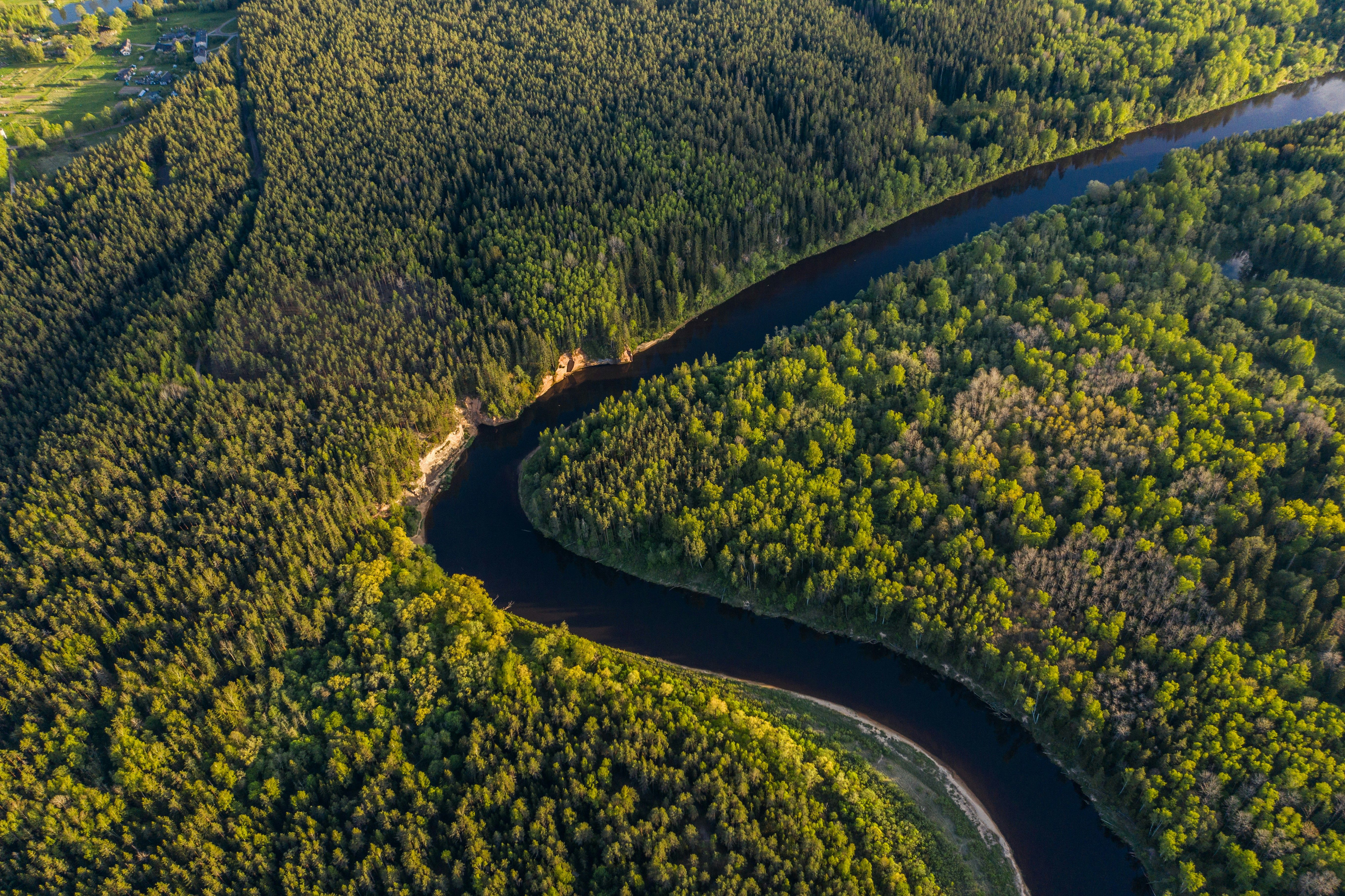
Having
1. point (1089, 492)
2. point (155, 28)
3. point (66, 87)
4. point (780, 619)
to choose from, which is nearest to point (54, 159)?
point (66, 87)

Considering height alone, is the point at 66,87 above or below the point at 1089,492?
above

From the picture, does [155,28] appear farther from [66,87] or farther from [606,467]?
[606,467]

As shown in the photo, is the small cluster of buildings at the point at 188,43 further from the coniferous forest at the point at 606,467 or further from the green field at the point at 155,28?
the coniferous forest at the point at 606,467

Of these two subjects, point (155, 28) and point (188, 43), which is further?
point (155, 28)

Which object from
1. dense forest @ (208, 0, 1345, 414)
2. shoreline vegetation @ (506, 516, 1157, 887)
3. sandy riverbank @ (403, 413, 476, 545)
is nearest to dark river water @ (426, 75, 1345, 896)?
shoreline vegetation @ (506, 516, 1157, 887)

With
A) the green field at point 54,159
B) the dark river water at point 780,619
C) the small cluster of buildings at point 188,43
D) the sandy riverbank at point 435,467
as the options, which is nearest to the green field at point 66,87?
the green field at point 54,159

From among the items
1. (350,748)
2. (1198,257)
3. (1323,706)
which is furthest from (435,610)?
(1198,257)

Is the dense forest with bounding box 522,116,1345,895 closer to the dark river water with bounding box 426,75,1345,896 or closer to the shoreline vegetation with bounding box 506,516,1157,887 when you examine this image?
the shoreline vegetation with bounding box 506,516,1157,887
